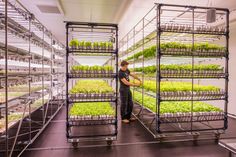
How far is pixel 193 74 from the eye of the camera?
403 cm

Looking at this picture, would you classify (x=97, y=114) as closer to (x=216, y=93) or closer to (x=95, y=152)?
(x=95, y=152)

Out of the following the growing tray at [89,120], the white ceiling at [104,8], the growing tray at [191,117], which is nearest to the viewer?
the growing tray at [89,120]

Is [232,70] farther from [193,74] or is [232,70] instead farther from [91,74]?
[91,74]

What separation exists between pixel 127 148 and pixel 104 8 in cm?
441

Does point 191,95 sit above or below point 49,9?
below

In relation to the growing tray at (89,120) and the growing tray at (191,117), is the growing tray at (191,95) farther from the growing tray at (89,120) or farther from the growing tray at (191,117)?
the growing tray at (89,120)

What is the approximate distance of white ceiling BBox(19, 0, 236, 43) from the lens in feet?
16.8

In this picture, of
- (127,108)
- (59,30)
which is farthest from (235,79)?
(59,30)

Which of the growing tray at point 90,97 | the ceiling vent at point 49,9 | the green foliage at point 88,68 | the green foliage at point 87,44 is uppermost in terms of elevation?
the ceiling vent at point 49,9

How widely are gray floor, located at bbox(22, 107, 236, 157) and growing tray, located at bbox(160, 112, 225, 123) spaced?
0.46m

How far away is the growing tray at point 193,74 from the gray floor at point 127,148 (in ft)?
4.49

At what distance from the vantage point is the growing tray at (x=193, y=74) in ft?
12.8

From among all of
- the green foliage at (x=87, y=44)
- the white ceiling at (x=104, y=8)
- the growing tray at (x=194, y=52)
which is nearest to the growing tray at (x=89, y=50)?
the green foliage at (x=87, y=44)

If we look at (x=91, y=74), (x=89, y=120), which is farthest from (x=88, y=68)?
(x=89, y=120)
